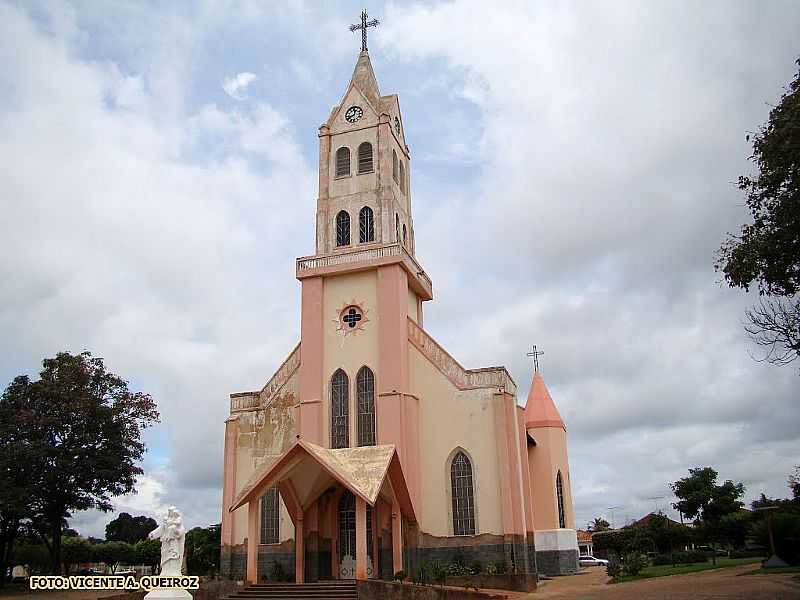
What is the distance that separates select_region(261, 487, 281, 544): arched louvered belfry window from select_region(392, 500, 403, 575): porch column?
17.5 feet

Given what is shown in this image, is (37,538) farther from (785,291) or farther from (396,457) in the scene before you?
(785,291)

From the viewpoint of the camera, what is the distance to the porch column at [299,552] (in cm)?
2417

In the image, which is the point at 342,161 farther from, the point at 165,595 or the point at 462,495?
the point at 165,595

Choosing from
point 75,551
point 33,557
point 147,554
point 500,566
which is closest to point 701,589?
point 500,566

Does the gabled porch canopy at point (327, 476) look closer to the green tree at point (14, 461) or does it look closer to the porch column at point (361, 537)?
the porch column at point (361, 537)

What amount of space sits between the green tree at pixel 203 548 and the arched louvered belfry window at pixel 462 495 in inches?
759

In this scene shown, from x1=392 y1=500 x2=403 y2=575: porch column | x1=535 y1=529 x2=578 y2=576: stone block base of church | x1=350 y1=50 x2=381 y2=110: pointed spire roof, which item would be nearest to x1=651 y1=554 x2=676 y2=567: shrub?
x1=535 y1=529 x2=578 y2=576: stone block base of church

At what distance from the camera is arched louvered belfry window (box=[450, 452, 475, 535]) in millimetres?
25691

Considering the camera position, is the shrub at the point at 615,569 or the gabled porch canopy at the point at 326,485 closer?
the gabled porch canopy at the point at 326,485

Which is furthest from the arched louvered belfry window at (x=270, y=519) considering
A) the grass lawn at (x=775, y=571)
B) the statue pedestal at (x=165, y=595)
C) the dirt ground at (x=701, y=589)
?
the grass lawn at (x=775, y=571)

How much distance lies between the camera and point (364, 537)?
69.9 feet

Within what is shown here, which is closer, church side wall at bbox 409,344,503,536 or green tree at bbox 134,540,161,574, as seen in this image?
church side wall at bbox 409,344,503,536

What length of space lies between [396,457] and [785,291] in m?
12.8

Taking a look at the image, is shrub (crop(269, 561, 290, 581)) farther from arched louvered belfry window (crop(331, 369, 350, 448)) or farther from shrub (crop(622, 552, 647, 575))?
shrub (crop(622, 552, 647, 575))
